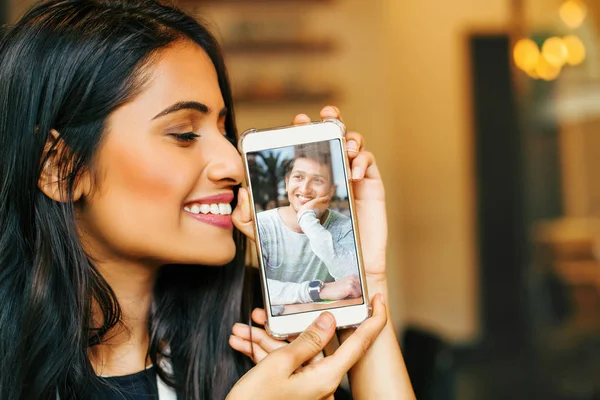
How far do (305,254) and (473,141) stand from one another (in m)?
3.94

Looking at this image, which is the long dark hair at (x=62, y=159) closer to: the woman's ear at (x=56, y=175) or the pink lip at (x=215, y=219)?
the woman's ear at (x=56, y=175)

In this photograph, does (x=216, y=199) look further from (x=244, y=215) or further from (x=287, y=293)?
(x=287, y=293)

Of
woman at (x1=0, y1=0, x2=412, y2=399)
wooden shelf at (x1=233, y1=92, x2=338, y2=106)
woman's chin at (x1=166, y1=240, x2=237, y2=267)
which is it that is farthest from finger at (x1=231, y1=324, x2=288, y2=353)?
wooden shelf at (x1=233, y1=92, x2=338, y2=106)

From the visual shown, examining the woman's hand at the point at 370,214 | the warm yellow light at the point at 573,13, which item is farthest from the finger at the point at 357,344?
the warm yellow light at the point at 573,13

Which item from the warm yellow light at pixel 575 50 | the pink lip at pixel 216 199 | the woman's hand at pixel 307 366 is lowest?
the woman's hand at pixel 307 366

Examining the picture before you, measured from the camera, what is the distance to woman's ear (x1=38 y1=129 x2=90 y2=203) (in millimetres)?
1081

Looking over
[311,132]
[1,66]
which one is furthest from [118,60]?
[311,132]

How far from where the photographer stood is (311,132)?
101 cm

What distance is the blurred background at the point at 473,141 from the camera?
352 centimetres

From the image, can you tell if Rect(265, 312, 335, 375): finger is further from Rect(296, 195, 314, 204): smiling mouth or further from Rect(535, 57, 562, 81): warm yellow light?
Rect(535, 57, 562, 81): warm yellow light

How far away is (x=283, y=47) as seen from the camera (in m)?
3.82

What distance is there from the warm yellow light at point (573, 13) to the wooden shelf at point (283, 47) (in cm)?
121

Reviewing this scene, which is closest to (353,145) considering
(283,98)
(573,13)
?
(283,98)

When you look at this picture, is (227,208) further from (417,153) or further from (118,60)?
(417,153)
